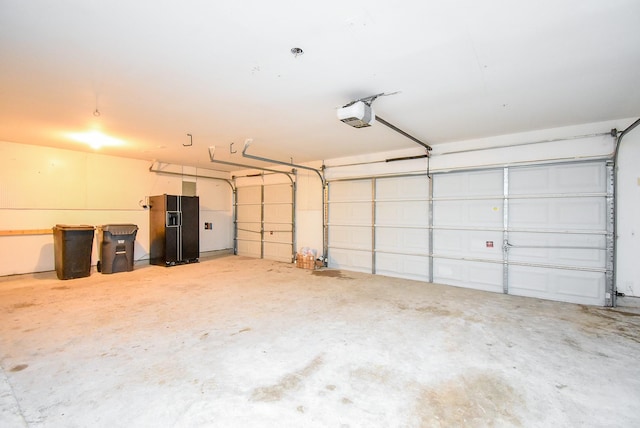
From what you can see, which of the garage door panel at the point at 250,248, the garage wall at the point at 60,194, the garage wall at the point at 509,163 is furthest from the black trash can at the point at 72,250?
the garage wall at the point at 509,163

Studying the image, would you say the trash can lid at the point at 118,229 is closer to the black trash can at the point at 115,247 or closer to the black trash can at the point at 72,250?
the black trash can at the point at 115,247

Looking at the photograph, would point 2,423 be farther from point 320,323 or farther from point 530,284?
point 530,284

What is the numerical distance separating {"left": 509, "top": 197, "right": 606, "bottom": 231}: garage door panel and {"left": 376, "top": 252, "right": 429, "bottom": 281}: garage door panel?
164 centimetres

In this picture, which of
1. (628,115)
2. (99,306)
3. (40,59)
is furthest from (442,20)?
(99,306)

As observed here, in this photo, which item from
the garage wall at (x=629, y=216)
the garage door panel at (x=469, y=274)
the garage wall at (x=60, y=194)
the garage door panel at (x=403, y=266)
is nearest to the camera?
the garage wall at (x=629, y=216)

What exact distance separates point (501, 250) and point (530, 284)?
0.63m

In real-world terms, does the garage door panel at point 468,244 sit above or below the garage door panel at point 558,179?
below

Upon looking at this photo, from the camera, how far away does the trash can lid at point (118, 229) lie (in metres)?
5.87

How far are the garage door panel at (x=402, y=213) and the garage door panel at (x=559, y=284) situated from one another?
5.46 feet

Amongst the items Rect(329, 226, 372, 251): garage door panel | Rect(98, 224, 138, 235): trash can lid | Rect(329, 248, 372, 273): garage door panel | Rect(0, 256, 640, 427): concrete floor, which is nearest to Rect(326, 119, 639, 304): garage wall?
Rect(329, 248, 372, 273): garage door panel

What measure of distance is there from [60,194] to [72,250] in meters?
1.38

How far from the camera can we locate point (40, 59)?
96.7 inches

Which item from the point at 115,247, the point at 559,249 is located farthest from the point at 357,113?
the point at 115,247

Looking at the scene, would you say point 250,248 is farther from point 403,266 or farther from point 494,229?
point 494,229
